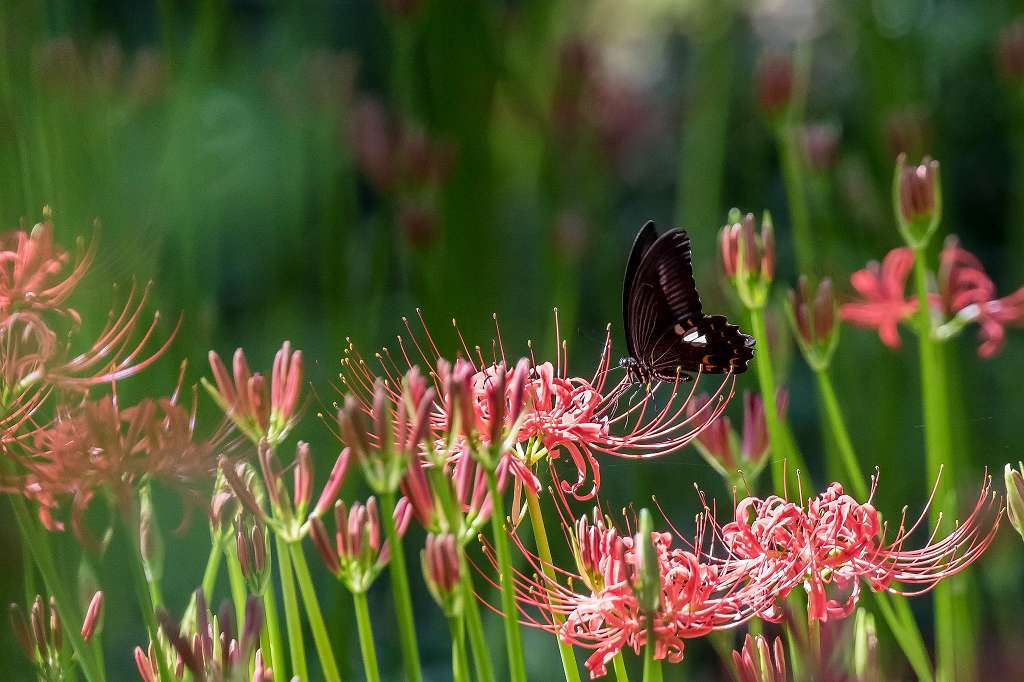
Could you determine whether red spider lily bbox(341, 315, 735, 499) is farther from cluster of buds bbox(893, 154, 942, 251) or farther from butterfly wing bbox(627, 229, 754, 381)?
cluster of buds bbox(893, 154, 942, 251)

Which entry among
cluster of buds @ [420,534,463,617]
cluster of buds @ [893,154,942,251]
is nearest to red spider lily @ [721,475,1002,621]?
cluster of buds @ [420,534,463,617]

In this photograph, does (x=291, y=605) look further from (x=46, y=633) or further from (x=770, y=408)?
(x=770, y=408)

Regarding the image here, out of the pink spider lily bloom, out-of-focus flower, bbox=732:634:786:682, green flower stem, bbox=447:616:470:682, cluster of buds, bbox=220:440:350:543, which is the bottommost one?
out-of-focus flower, bbox=732:634:786:682

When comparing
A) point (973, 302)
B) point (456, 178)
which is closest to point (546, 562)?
point (973, 302)

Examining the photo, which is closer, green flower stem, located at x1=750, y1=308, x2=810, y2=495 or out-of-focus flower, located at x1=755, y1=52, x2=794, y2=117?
Result: green flower stem, located at x1=750, y1=308, x2=810, y2=495

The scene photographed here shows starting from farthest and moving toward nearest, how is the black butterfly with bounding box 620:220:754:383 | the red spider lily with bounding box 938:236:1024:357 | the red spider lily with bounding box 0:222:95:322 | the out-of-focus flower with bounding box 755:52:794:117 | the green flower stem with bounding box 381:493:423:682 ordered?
the out-of-focus flower with bounding box 755:52:794:117
the red spider lily with bounding box 938:236:1024:357
the black butterfly with bounding box 620:220:754:383
the red spider lily with bounding box 0:222:95:322
the green flower stem with bounding box 381:493:423:682

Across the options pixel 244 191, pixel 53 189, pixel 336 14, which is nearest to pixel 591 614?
pixel 53 189

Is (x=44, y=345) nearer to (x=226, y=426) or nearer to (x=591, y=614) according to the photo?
(x=226, y=426)
